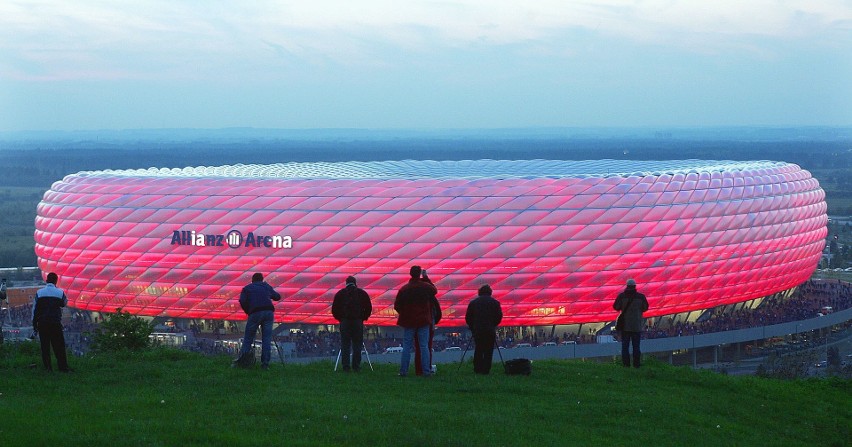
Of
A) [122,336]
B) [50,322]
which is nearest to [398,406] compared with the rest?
[50,322]

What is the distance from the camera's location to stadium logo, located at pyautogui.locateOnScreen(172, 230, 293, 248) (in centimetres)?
6203

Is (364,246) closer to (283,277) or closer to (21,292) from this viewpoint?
(283,277)

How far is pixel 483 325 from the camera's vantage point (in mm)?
21766

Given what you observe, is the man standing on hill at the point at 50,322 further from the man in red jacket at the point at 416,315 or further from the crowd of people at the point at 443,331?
the crowd of people at the point at 443,331

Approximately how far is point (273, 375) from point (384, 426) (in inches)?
188

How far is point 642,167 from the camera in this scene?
75.2m

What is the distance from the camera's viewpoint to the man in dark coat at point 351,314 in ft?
71.2

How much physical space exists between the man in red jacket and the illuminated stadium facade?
128 feet

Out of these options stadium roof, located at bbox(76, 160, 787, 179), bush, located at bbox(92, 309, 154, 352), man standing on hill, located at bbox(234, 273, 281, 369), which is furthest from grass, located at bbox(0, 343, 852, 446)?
stadium roof, located at bbox(76, 160, 787, 179)

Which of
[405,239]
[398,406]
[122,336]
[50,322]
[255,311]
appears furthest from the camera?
[405,239]

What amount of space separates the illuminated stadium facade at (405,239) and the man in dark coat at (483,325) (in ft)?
127

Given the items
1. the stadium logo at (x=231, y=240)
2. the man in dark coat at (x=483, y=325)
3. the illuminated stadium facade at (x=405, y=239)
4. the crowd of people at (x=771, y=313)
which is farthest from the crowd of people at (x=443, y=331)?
the man in dark coat at (x=483, y=325)

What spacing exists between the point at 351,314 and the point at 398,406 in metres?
4.30

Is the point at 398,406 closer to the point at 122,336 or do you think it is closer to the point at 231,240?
the point at 122,336
